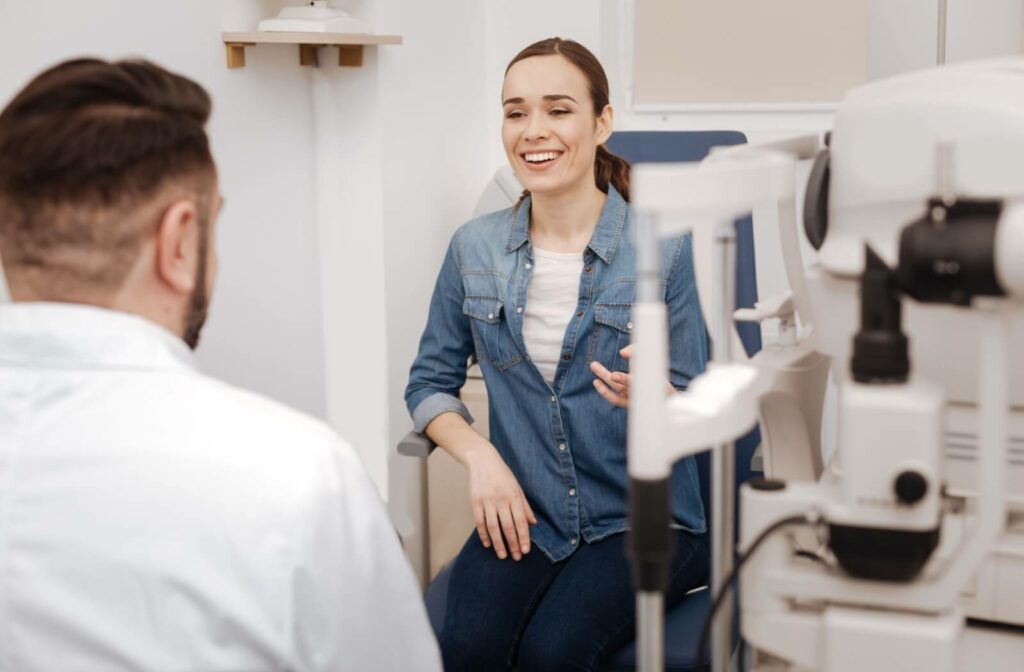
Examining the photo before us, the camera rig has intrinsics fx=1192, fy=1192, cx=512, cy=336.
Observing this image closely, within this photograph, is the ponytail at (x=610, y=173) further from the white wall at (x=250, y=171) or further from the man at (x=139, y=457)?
the man at (x=139, y=457)

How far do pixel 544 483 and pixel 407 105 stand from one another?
1.06m

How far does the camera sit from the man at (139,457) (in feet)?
2.84

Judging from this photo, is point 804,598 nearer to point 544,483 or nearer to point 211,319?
point 544,483

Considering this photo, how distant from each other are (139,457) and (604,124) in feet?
4.07

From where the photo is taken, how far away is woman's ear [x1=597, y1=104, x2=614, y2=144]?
1.94 metres

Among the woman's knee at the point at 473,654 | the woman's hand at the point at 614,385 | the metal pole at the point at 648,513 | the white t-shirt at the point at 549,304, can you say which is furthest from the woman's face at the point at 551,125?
the metal pole at the point at 648,513

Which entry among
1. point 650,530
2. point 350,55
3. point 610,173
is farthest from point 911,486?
point 350,55

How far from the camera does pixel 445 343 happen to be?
6.32 feet

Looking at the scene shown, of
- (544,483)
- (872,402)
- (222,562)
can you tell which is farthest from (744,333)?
(222,562)

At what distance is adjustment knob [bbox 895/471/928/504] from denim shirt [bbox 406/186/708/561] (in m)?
0.86

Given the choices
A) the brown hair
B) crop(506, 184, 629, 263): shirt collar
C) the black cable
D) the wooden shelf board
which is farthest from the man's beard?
the wooden shelf board

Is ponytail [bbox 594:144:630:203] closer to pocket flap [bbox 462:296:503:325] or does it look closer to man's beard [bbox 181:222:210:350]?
pocket flap [bbox 462:296:503:325]

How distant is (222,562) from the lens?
87 cm

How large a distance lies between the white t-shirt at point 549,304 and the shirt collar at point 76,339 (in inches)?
37.1
